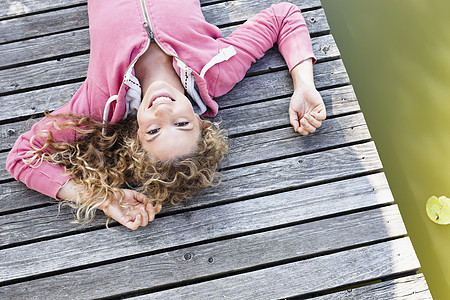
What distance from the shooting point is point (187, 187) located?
1.83 metres

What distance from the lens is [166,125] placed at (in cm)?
167

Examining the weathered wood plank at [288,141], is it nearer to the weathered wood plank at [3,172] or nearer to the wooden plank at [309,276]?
the wooden plank at [309,276]

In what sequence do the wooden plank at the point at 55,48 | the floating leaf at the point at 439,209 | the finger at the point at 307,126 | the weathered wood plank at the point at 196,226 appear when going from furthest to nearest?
the floating leaf at the point at 439,209
the wooden plank at the point at 55,48
the finger at the point at 307,126
the weathered wood plank at the point at 196,226

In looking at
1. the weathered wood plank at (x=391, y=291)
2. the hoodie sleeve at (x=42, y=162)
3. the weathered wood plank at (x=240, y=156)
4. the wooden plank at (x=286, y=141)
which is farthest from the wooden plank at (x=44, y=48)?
the weathered wood plank at (x=391, y=291)

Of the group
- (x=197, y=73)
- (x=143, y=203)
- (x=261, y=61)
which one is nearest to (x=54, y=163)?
(x=143, y=203)

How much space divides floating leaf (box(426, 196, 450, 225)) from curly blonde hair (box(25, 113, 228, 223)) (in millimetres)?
1249

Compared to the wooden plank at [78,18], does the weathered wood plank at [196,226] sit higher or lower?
lower

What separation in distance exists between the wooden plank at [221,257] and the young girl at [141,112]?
0.68ft

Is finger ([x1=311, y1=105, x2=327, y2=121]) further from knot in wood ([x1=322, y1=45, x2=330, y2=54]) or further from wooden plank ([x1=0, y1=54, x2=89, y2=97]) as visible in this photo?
wooden plank ([x1=0, y1=54, x2=89, y2=97])

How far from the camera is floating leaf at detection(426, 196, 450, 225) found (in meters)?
2.33

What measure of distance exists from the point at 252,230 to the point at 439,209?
3.74ft

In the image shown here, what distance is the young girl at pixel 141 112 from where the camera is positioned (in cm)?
176

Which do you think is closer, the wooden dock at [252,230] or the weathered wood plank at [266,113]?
the wooden dock at [252,230]

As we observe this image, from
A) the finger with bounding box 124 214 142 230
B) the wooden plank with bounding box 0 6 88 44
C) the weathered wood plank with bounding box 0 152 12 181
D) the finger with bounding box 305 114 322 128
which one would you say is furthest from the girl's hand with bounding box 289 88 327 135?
the weathered wood plank with bounding box 0 152 12 181
